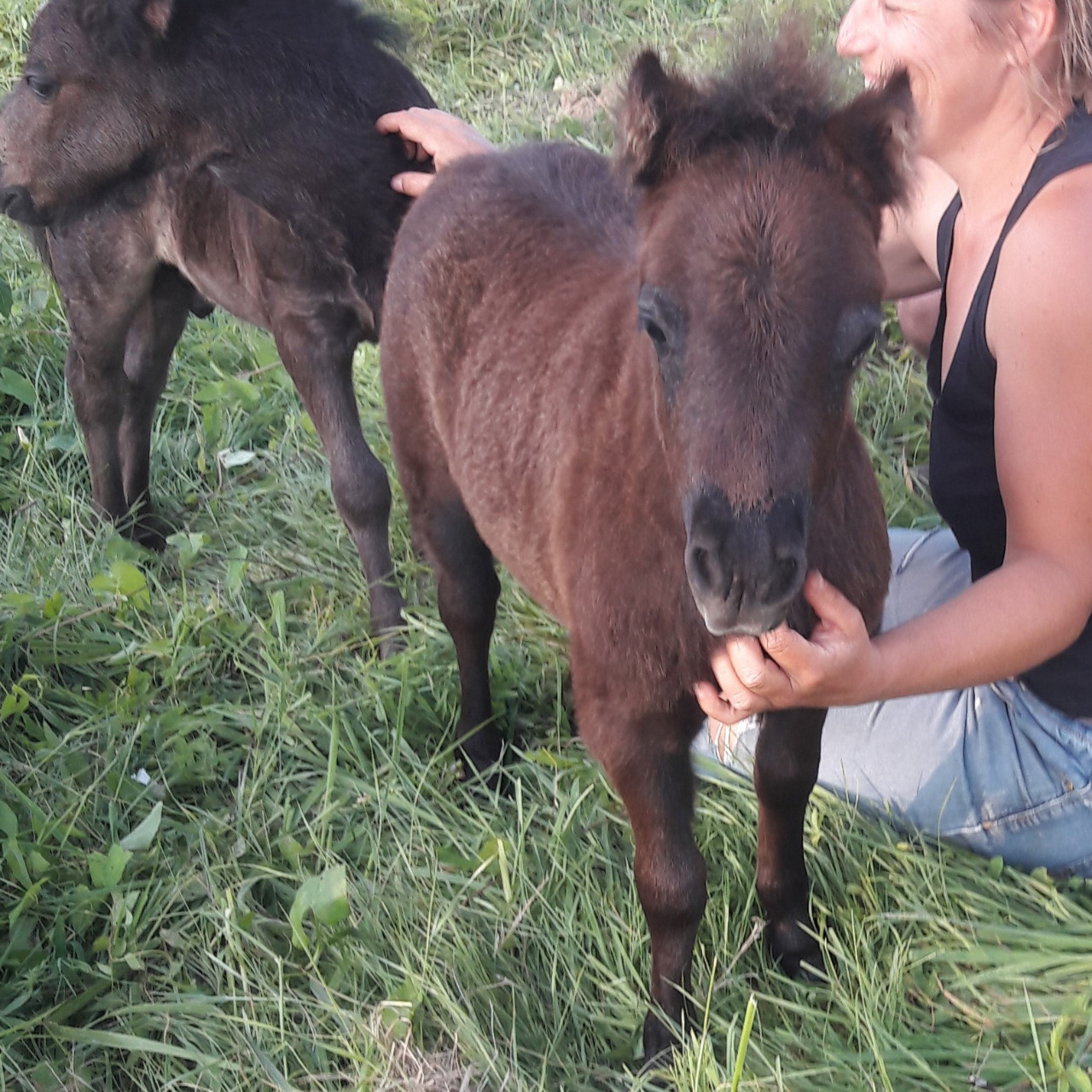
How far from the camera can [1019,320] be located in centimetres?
207

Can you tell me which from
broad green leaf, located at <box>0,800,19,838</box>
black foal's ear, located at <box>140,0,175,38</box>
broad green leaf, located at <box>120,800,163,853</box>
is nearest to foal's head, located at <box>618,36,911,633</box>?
broad green leaf, located at <box>120,800,163,853</box>

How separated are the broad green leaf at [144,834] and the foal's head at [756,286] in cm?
189

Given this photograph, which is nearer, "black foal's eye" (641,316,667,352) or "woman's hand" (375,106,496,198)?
"black foal's eye" (641,316,667,352)

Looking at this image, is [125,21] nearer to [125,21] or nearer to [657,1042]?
[125,21]

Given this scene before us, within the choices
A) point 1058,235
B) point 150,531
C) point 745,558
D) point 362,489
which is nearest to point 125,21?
point 362,489

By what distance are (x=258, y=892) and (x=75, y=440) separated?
276 centimetres

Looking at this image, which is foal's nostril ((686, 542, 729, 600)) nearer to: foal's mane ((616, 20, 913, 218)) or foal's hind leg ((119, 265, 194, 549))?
foal's mane ((616, 20, 913, 218))

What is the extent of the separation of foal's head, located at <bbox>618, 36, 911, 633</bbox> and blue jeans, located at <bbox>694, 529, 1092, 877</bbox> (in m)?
1.14

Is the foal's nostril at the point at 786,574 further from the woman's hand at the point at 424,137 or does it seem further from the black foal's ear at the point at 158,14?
the black foal's ear at the point at 158,14

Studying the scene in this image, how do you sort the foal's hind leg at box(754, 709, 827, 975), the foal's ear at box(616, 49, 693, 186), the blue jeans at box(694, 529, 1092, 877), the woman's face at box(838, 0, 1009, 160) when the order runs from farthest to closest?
the blue jeans at box(694, 529, 1092, 877), the foal's hind leg at box(754, 709, 827, 975), the woman's face at box(838, 0, 1009, 160), the foal's ear at box(616, 49, 693, 186)

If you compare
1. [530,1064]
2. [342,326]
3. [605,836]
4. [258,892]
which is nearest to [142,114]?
[342,326]

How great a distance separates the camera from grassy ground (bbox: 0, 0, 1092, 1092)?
231 cm

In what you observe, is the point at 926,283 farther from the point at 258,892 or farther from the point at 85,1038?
the point at 85,1038

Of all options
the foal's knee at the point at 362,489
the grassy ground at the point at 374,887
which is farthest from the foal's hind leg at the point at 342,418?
the grassy ground at the point at 374,887
